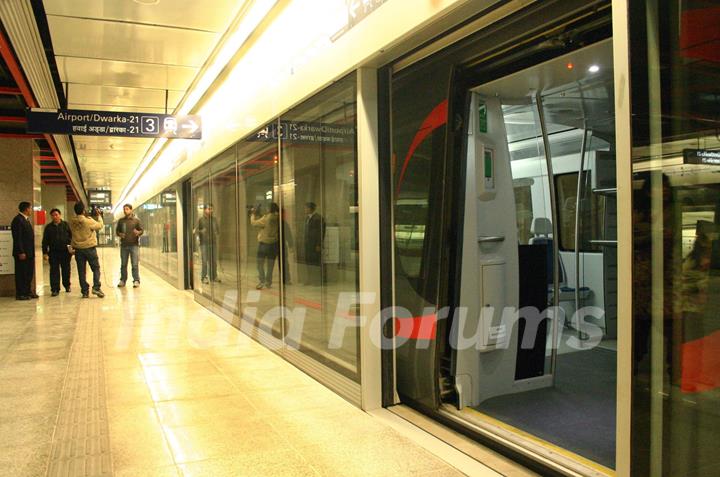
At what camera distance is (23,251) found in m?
8.51

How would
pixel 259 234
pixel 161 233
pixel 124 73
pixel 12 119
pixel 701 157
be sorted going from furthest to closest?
pixel 161 233 < pixel 12 119 < pixel 124 73 < pixel 259 234 < pixel 701 157

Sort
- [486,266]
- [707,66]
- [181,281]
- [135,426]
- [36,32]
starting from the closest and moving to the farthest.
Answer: [707,66], [135,426], [486,266], [36,32], [181,281]

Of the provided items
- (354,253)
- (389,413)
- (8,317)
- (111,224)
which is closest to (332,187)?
(354,253)

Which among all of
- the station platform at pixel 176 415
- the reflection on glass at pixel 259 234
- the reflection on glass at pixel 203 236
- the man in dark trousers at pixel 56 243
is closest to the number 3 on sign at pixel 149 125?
the reflection on glass at pixel 203 236

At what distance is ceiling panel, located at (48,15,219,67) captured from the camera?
531 centimetres

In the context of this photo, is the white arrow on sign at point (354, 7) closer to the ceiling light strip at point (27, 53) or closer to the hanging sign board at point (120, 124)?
the ceiling light strip at point (27, 53)

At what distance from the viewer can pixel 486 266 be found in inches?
132

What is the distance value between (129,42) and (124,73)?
4.22ft

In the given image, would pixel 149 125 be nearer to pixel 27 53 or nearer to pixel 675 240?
pixel 27 53

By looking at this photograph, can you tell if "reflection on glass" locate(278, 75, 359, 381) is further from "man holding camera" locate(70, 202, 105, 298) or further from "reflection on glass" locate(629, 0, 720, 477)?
"man holding camera" locate(70, 202, 105, 298)

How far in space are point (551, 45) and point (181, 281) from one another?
30.0ft

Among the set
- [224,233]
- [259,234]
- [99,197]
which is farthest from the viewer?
[99,197]

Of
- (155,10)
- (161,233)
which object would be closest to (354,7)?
(155,10)

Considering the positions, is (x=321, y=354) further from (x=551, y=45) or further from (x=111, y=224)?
(x=111, y=224)
